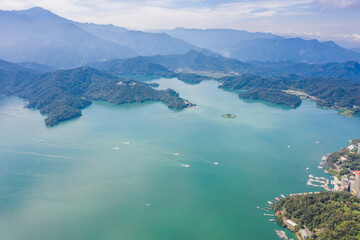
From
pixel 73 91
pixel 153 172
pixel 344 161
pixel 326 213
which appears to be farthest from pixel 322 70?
pixel 153 172

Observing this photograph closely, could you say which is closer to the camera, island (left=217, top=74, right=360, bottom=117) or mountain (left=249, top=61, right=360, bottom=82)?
island (left=217, top=74, right=360, bottom=117)

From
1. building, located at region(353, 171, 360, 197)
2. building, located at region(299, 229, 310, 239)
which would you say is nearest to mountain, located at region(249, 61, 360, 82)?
building, located at region(353, 171, 360, 197)

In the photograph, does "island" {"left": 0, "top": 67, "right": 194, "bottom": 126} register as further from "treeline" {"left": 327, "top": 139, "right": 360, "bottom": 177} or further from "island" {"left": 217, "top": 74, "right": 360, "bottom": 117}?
"treeline" {"left": 327, "top": 139, "right": 360, "bottom": 177}

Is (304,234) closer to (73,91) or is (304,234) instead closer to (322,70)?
(73,91)

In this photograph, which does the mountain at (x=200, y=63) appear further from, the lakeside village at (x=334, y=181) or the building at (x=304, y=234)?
the building at (x=304, y=234)

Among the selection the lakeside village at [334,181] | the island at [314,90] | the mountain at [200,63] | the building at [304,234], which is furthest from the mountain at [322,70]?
the building at [304,234]
